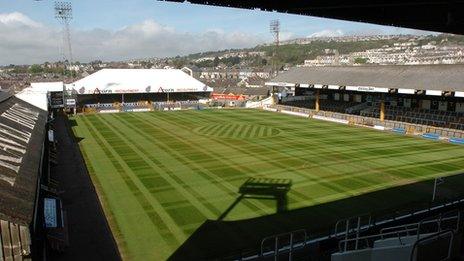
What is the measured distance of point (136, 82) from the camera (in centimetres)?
7681

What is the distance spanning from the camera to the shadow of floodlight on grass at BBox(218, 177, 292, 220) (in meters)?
21.1

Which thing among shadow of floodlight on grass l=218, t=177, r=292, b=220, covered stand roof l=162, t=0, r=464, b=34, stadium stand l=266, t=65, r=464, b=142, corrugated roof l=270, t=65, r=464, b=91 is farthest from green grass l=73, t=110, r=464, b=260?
covered stand roof l=162, t=0, r=464, b=34

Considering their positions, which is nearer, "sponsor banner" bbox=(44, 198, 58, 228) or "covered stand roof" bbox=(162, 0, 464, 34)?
"covered stand roof" bbox=(162, 0, 464, 34)

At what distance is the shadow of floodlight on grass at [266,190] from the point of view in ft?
69.2

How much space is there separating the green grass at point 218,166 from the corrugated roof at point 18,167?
15.0 ft

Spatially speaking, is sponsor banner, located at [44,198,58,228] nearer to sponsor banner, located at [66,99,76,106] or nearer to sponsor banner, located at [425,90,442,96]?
sponsor banner, located at [425,90,442,96]

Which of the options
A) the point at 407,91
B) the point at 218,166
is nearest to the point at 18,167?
the point at 218,166

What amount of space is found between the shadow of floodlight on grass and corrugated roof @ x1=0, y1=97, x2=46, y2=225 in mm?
9143

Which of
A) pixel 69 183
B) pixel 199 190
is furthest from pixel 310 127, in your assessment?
pixel 69 183

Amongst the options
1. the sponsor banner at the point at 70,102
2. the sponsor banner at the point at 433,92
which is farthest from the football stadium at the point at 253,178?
the sponsor banner at the point at 70,102

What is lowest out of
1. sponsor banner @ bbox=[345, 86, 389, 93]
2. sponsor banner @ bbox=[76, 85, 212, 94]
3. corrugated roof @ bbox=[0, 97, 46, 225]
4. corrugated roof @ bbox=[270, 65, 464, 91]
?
corrugated roof @ bbox=[0, 97, 46, 225]

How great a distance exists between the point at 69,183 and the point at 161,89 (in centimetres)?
5279

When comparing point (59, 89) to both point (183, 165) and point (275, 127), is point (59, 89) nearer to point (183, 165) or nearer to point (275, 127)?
point (275, 127)

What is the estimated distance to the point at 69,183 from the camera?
2470cm
